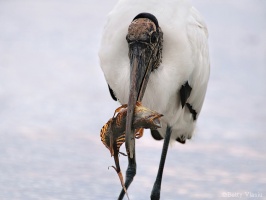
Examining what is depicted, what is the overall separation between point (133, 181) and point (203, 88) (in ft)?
4.01

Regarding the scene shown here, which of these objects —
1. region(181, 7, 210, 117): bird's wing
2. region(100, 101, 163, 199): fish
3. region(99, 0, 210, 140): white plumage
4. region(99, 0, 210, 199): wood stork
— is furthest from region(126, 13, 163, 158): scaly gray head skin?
region(181, 7, 210, 117): bird's wing

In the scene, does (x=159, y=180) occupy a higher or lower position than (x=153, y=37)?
lower

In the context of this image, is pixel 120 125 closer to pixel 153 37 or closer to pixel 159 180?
pixel 153 37

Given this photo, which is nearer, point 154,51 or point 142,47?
point 142,47

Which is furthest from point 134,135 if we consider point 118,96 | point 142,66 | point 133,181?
point 133,181

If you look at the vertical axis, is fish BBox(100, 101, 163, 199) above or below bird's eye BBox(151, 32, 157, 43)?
below

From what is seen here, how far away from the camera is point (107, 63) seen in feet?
22.0

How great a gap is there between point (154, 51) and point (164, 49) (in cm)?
21

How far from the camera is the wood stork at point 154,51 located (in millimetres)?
6289

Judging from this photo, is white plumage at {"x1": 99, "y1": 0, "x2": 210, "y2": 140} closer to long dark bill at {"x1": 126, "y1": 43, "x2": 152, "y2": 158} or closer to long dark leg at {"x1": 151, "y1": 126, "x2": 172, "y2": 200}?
long dark bill at {"x1": 126, "y1": 43, "x2": 152, "y2": 158}

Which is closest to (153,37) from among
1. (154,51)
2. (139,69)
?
(154,51)

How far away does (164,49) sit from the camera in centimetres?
663

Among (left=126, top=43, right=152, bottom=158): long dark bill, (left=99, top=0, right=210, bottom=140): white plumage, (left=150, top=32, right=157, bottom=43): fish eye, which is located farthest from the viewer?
(left=99, top=0, right=210, bottom=140): white plumage

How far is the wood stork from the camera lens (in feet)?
20.6
